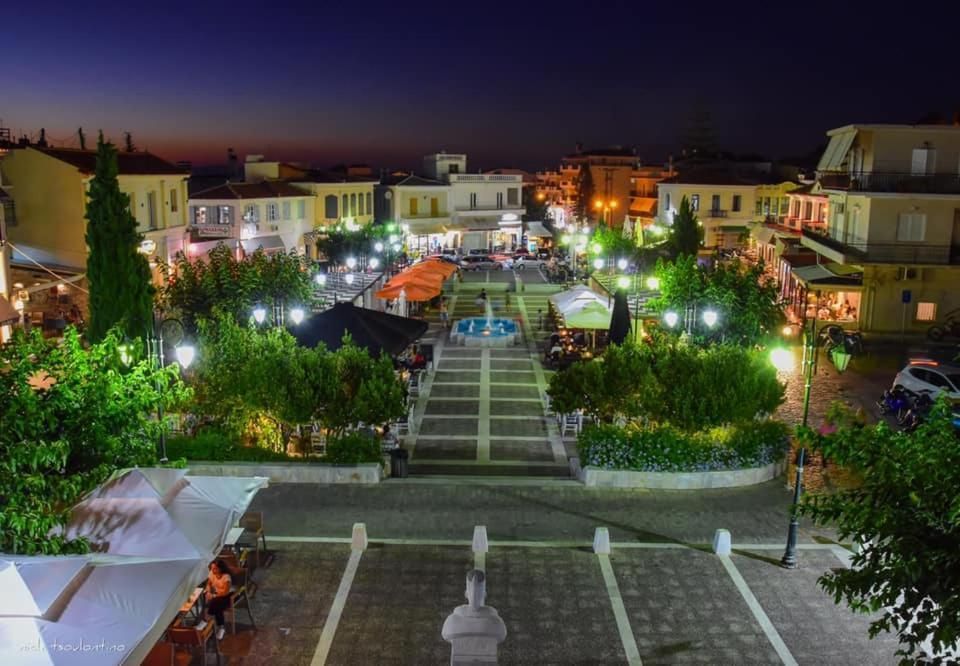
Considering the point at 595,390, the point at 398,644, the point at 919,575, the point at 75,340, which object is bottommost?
the point at 398,644

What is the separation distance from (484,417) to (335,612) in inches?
438

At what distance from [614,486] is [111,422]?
413 inches

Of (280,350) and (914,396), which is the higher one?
(280,350)

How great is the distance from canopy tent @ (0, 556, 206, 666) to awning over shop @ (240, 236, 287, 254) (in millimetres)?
41411

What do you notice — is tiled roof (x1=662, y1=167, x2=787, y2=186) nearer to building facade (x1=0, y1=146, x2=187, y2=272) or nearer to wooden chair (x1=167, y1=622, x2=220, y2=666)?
building facade (x1=0, y1=146, x2=187, y2=272)

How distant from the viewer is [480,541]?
47.6 ft

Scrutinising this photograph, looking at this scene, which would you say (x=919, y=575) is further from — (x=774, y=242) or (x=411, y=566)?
(x=774, y=242)

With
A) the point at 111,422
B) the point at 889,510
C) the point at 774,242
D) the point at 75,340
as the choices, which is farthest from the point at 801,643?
the point at 774,242

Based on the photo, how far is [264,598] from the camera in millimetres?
12898

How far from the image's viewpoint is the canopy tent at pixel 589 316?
2892 centimetres

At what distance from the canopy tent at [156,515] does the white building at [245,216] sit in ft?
116

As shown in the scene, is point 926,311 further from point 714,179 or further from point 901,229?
point 714,179

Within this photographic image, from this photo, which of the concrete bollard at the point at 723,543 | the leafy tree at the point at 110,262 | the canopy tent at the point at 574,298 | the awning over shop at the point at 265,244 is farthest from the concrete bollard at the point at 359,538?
the awning over shop at the point at 265,244

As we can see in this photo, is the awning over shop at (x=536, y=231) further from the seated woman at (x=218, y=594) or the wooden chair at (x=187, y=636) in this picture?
the wooden chair at (x=187, y=636)
